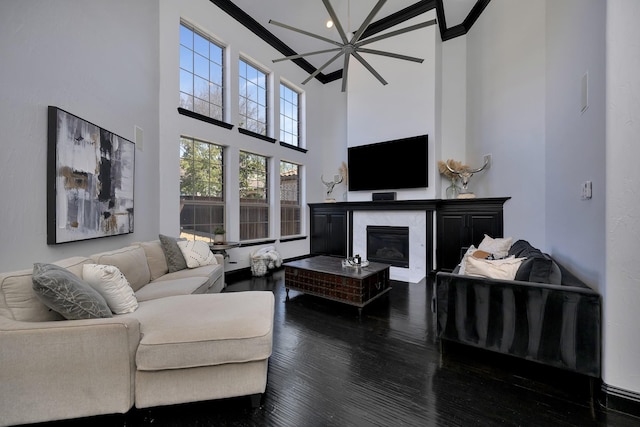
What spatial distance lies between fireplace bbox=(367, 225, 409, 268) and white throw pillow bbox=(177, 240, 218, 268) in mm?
3175

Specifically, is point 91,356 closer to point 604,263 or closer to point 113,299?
point 113,299

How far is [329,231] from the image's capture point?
6.07 metres

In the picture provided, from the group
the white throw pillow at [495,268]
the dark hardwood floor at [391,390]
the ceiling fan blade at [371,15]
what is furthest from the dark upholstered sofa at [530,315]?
the ceiling fan blade at [371,15]

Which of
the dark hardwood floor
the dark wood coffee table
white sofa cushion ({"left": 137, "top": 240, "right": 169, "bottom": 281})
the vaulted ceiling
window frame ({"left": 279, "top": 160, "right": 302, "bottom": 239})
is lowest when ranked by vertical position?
the dark hardwood floor

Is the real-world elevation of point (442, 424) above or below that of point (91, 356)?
below

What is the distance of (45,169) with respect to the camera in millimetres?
1999

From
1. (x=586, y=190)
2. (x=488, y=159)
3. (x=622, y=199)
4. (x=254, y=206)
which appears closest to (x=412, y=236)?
(x=488, y=159)

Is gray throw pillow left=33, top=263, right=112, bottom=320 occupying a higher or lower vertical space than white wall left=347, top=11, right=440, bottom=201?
lower

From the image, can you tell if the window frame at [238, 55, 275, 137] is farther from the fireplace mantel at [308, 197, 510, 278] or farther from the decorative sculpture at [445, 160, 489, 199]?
the decorative sculpture at [445, 160, 489, 199]

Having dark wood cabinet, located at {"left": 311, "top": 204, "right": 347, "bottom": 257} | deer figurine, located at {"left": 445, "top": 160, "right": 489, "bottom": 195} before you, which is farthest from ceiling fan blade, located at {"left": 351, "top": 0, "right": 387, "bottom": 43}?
dark wood cabinet, located at {"left": 311, "top": 204, "right": 347, "bottom": 257}

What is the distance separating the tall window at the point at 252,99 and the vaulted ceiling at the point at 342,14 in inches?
27.9

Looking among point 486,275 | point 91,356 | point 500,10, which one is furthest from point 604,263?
point 500,10

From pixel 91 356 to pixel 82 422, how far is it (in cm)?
48

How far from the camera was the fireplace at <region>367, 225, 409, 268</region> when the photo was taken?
4.98m
